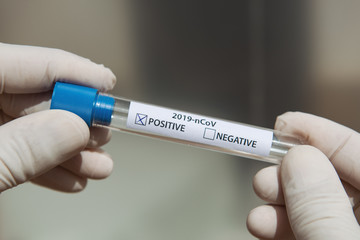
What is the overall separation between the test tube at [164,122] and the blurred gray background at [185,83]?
15.9 inches

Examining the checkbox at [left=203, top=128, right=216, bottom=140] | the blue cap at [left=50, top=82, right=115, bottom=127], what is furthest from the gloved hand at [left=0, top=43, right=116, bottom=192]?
the checkbox at [left=203, top=128, right=216, bottom=140]

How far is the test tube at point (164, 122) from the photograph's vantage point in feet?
1.58

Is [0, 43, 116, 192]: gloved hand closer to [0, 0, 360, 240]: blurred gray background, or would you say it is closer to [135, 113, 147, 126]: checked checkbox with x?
[135, 113, 147, 126]: checked checkbox with x

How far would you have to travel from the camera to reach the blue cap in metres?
0.48

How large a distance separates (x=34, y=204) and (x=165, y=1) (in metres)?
0.67

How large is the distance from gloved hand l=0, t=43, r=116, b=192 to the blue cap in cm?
2

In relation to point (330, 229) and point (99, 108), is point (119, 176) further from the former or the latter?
point (330, 229)

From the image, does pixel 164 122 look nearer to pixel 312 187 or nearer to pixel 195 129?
pixel 195 129

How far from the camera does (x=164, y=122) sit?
0.49m

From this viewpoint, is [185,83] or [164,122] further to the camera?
[185,83]

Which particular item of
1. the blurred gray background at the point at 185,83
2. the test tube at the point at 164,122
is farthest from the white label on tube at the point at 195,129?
the blurred gray background at the point at 185,83

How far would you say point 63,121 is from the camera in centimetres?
46

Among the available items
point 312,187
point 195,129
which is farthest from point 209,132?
point 312,187

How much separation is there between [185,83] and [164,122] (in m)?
0.45
